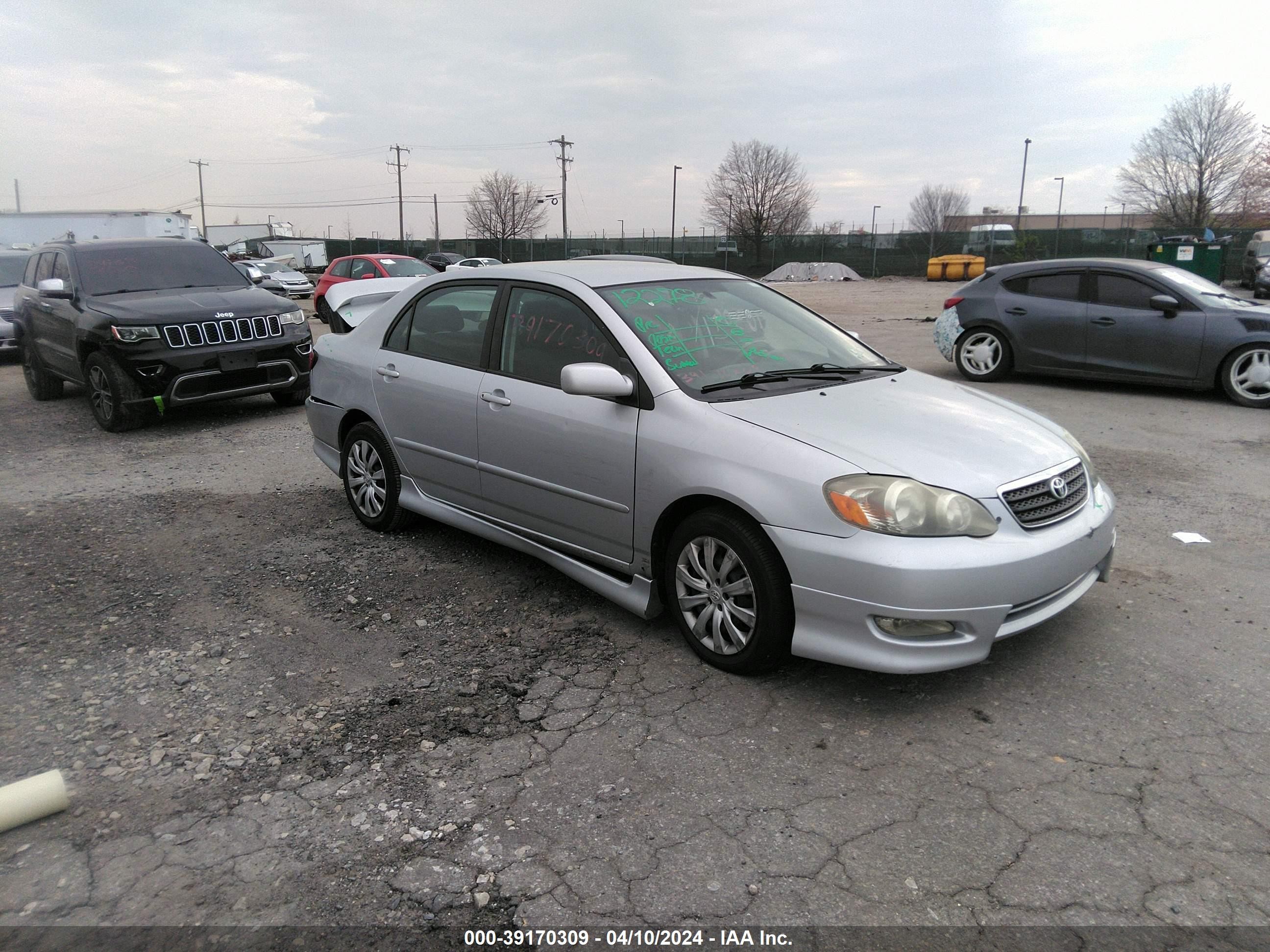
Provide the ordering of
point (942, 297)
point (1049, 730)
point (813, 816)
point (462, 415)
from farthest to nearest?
point (942, 297) < point (462, 415) < point (1049, 730) < point (813, 816)

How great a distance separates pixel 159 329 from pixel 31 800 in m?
6.40

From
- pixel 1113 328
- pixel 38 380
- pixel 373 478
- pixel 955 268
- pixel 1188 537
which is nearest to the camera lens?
pixel 1188 537

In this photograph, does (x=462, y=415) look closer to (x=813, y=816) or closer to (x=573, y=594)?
(x=573, y=594)

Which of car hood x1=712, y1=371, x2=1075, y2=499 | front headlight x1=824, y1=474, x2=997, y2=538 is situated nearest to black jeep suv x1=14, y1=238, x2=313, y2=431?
car hood x1=712, y1=371, x2=1075, y2=499

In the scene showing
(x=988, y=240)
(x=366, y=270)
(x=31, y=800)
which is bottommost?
(x=31, y=800)

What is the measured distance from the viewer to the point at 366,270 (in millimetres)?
19578

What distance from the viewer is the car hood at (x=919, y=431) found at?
130 inches

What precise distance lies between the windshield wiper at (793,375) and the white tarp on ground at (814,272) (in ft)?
156

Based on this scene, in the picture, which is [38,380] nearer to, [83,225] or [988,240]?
[83,225]

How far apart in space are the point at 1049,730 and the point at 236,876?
2743mm

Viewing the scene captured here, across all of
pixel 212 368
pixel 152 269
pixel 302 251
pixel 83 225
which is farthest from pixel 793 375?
pixel 302 251

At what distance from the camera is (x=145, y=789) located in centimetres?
298

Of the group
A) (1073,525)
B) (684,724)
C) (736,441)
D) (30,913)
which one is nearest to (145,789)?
(30,913)

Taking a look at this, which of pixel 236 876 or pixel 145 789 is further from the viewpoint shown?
pixel 145 789
